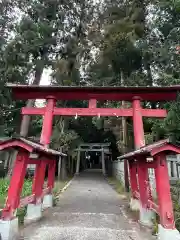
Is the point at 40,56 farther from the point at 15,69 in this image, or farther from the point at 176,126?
the point at 176,126

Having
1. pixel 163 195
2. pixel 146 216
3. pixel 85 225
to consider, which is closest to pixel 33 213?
pixel 85 225

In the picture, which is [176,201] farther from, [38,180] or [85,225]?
[38,180]

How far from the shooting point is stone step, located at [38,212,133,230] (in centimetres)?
611

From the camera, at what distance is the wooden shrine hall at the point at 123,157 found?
15.5 ft

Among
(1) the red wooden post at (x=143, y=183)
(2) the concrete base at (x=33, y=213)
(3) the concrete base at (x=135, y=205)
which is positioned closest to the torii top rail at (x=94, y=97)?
(1) the red wooden post at (x=143, y=183)

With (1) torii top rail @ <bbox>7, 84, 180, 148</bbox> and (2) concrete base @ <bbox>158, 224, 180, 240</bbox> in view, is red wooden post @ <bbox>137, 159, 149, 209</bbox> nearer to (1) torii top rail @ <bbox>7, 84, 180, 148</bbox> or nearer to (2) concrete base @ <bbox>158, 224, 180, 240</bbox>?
(1) torii top rail @ <bbox>7, 84, 180, 148</bbox>

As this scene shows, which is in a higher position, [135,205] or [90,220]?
[135,205]

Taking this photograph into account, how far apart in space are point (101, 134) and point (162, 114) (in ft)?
63.6

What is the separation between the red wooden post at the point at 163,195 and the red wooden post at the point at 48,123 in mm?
3657

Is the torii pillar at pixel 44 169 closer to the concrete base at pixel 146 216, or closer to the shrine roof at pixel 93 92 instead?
the shrine roof at pixel 93 92

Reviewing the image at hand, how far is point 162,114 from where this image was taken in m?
7.26

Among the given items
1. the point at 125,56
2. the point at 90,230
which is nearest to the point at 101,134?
the point at 125,56

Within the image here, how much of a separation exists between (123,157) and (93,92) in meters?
2.42

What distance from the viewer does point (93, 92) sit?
24.7ft
